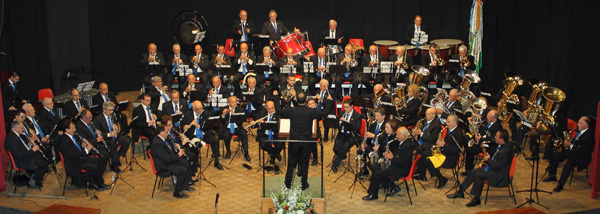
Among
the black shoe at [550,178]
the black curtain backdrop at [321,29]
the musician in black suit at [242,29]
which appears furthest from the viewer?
the musician in black suit at [242,29]

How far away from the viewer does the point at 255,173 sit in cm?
1177

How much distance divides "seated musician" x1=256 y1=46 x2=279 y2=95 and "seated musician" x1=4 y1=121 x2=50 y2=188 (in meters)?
6.22

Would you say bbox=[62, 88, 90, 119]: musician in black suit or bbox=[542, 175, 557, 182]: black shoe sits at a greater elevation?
bbox=[62, 88, 90, 119]: musician in black suit

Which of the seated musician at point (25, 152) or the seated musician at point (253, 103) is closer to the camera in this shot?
the seated musician at point (25, 152)

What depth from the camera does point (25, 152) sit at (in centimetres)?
1049

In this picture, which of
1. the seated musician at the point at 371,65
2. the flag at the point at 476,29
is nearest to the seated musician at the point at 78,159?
the seated musician at the point at 371,65

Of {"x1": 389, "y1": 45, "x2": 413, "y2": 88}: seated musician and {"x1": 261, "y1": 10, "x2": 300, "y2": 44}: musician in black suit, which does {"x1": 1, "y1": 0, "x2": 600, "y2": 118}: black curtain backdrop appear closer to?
{"x1": 261, "y1": 10, "x2": 300, "y2": 44}: musician in black suit

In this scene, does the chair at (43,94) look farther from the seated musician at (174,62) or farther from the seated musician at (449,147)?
the seated musician at (449,147)

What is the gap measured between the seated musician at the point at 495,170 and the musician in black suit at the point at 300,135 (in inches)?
112

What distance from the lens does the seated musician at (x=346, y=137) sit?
1165 cm

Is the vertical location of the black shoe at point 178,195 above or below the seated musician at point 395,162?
below

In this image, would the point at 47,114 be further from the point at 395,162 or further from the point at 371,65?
the point at 371,65

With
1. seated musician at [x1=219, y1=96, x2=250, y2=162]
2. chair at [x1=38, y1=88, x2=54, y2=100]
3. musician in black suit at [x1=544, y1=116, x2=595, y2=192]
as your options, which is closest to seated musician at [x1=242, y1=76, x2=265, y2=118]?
seated musician at [x1=219, y1=96, x2=250, y2=162]

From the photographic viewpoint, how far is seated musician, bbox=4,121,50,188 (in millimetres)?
10484
